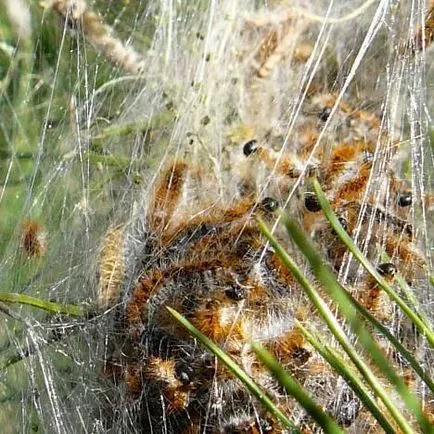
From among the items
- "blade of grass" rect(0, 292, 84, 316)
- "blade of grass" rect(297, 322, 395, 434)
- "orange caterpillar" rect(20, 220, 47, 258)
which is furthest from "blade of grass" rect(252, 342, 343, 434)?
"orange caterpillar" rect(20, 220, 47, 258)

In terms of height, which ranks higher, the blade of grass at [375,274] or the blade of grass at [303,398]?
the blade of grass at [375,274]

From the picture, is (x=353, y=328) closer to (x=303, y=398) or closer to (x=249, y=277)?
(x=303, y=398)

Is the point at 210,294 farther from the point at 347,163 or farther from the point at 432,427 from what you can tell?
the point at 432,427

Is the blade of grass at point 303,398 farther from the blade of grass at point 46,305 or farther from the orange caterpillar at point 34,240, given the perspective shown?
the orange caterpillar at point 34,240

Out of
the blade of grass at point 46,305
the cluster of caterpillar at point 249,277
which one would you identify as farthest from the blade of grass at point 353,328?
the blade of grass at point 46,305

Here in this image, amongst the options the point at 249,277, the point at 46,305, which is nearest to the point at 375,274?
the point at 249,277

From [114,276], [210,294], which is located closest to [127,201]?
[114,276]
